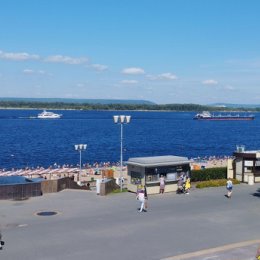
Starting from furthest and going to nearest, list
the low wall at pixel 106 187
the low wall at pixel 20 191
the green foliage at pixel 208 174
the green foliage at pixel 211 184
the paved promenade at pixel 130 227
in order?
the green foliage at pixel 208 174, the green foliage at pixel 211 184, the low wall at pixel 106 187, the low wall at pixel 20 191, the paved promenade at pixel 130 227

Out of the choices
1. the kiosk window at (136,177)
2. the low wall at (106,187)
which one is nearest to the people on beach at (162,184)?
the kiosk window at (136,177)

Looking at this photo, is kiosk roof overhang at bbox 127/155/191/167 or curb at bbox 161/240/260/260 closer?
curb at bbox 161/240/260/260

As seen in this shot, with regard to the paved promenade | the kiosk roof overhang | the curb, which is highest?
the kiosk roof overhang

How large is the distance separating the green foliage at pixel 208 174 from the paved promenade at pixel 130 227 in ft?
Answer: 13.6

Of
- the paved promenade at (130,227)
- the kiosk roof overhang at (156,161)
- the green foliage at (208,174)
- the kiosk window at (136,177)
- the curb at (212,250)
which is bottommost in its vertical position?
the paved promenade at (130,227)

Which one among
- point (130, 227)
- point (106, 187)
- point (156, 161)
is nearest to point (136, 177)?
point (156, 161)

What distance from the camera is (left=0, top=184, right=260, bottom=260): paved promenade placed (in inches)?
615

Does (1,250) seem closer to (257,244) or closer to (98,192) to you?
(257,244)

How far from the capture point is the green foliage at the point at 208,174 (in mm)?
30805

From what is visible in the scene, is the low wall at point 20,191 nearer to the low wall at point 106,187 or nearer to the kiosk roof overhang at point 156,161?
the low wall at point 106,187

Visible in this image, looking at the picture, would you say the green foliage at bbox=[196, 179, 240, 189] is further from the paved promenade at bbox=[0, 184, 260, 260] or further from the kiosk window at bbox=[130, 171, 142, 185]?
the kiosk window at bbox=[130, 171, 142, 185]

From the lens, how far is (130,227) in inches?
750

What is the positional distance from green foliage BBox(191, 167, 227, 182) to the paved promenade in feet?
13.6

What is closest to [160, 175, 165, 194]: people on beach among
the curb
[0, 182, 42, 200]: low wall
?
[0, 182, 42, 200]: low wall
